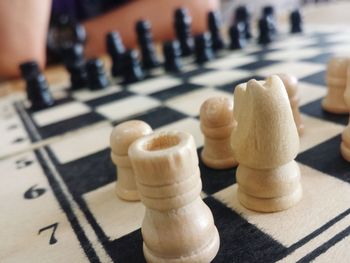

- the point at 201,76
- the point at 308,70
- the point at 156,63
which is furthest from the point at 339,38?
the point at 156,63

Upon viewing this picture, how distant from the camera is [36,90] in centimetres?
152

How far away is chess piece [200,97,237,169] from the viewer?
0.77m

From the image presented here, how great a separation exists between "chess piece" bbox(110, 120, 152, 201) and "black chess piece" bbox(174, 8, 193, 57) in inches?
52.7

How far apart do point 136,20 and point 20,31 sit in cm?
78

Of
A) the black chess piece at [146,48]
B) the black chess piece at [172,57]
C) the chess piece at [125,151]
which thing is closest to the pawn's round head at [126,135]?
the chess piece at [125,151]

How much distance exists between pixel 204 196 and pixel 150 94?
80cm

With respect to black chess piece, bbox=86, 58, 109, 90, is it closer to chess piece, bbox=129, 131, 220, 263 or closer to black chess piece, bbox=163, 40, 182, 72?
black chess piece, bbox=163, 40, 182, 72

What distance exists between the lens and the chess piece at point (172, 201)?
495mm

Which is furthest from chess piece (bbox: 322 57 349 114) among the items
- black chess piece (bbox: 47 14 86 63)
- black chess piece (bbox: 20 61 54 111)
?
black chess piece (bbox: 47 14 86 63)

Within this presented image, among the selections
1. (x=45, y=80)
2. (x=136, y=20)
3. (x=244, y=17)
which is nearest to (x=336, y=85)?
(x=45, y=80)

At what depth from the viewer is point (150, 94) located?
1.45 metres

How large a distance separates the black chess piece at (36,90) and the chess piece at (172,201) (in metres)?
1.10

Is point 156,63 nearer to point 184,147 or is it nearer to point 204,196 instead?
point 204,196

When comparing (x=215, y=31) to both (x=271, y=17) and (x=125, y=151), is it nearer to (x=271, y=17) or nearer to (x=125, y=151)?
(x=271, y=17)
